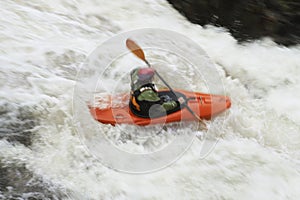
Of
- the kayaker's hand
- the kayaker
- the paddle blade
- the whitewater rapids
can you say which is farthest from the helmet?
the paddle blade

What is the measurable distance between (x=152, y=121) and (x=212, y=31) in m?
2.19

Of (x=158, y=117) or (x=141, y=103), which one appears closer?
(x=141, y=103)

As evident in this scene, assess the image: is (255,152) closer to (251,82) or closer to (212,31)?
(251,82)

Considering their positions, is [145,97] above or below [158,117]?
above

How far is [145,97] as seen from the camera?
3.95 metres

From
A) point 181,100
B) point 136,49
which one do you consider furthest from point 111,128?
point 136,49

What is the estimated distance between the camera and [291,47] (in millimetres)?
5262

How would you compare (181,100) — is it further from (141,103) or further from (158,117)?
(141,103)

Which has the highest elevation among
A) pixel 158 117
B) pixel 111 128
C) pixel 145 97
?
pixel 145 97

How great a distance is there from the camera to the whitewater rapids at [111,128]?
3598mm

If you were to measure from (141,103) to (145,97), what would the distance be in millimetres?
81

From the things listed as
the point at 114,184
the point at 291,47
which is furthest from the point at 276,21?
the point at 114,184

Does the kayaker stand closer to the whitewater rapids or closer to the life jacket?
the life jacket

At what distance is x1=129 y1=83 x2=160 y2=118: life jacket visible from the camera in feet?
12.9
